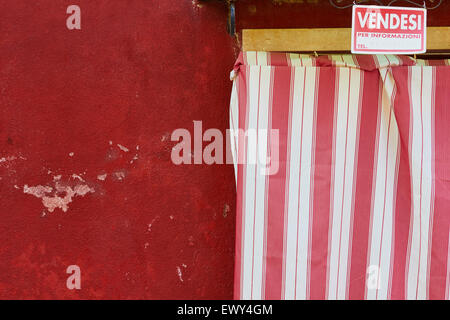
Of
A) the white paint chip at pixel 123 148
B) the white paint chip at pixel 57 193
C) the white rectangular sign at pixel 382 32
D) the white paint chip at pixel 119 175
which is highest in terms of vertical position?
the white rectangular sign at pixel 382 32

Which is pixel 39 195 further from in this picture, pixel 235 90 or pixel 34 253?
pixel 235 90

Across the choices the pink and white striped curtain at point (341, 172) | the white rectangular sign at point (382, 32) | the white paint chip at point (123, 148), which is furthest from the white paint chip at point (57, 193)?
the white rectangular sign at point (382, 32)

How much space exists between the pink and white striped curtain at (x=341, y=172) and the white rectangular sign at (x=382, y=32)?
22 centimetres

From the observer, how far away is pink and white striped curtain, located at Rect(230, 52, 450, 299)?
8.65 feet

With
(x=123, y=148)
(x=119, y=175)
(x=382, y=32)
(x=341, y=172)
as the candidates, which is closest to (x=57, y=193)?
(x=119, y=175)

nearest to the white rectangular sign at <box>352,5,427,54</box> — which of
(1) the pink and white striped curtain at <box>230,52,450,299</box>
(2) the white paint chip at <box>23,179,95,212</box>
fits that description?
(1) the pink and white striped curtain at <box>230,52,450,299</box>

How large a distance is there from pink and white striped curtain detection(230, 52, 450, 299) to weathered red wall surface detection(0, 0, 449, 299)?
311mm

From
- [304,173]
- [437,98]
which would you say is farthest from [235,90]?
[437,98]

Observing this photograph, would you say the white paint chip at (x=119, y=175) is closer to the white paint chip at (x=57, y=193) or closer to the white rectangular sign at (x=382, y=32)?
the white paint chip at (x=57, y=193)

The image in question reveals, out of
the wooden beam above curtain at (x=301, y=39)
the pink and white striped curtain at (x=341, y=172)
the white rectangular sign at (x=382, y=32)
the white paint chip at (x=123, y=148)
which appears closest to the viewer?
the white rectangular sign at (x=382, y=32)

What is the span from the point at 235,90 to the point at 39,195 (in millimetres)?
1461

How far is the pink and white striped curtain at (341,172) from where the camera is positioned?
2.64m
